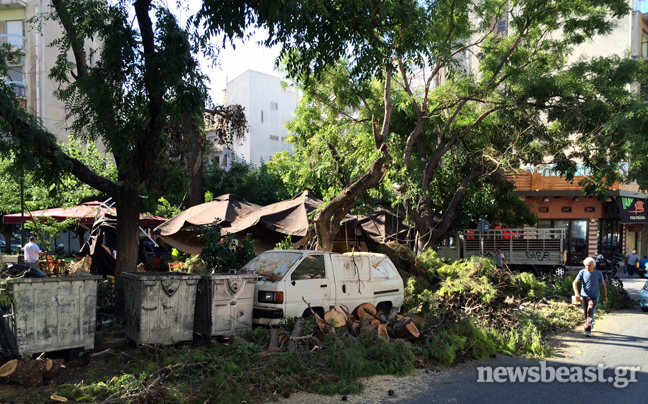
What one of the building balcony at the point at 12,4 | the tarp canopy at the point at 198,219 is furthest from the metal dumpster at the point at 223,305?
the building balcony at the point at 12,4

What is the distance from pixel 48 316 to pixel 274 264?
13.1ft

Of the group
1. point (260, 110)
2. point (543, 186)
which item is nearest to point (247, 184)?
point (543, 186)

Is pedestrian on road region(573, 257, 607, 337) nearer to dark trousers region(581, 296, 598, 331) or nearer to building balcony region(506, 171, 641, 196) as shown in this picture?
dark trousers region(581, 296, 598, 331)

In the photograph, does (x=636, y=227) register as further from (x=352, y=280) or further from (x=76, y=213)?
(x=76, y=213)

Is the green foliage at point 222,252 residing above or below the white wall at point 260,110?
below

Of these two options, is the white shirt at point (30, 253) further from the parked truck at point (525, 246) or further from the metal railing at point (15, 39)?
the metal railing at point (15, 39)

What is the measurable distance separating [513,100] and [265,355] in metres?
13.4

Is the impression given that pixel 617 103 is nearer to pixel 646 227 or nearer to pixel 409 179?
pixel 409 179

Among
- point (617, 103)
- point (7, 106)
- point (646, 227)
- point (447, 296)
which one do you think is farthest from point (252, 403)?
point (646, 227)

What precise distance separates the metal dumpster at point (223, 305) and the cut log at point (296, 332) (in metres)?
0.86

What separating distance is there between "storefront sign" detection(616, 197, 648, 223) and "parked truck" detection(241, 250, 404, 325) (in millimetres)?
25342

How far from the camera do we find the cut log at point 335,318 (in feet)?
28.7

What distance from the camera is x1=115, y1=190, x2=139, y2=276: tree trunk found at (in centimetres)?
990

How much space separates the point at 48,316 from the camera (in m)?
6.81
